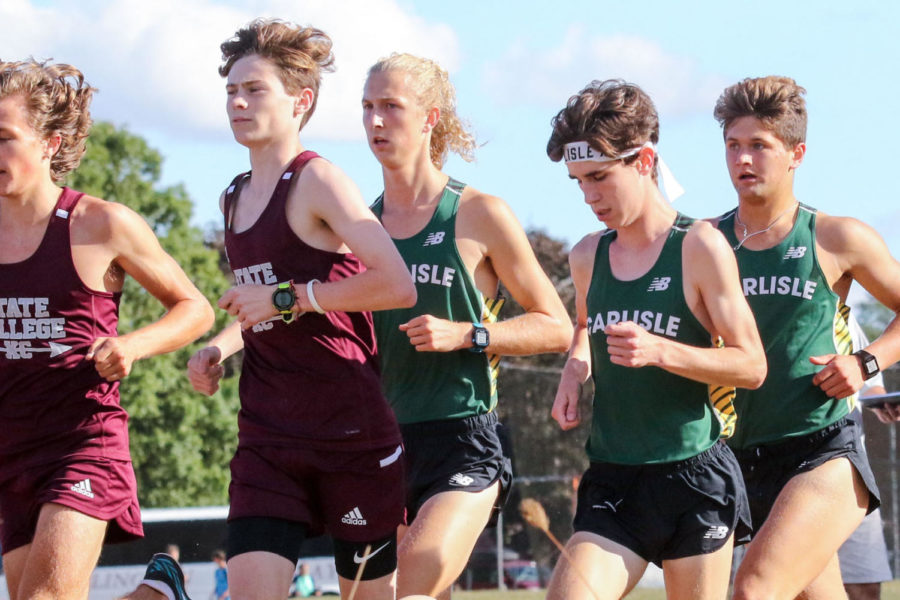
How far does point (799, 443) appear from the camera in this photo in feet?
20.0

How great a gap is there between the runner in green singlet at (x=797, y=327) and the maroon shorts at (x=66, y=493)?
250 centimetres

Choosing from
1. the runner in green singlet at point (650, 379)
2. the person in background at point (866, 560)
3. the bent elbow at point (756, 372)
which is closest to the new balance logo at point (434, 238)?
the runner in green singlet at point (650, 379)

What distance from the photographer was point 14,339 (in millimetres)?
5289

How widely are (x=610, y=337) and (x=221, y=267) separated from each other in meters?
43.3

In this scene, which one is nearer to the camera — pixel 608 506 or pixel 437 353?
pixel 608 506

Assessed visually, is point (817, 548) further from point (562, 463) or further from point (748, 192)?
point (562, 463)

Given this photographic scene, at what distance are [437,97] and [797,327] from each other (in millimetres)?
1872

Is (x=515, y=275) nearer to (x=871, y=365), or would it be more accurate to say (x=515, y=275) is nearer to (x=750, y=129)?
(x=750, y=129)

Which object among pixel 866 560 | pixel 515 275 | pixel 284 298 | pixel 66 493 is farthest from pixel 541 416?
pixel 284 298

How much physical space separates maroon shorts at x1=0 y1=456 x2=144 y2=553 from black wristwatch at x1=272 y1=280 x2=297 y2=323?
98 centimetres

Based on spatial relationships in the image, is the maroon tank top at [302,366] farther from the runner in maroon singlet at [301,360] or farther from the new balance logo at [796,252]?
the new balance logo at [796,252]

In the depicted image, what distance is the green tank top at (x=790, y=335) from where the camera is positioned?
6.15 meters

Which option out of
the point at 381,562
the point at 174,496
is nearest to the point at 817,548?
the point at 381,562

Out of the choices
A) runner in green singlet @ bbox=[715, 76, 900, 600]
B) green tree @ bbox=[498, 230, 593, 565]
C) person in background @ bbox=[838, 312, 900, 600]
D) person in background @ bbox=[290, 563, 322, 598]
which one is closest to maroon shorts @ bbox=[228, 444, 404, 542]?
runner in green singlet @ bbox=[715, 76, 900, 600]
